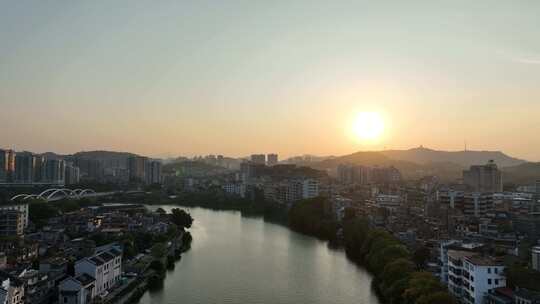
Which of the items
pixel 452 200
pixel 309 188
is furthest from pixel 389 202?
pixel 309 188

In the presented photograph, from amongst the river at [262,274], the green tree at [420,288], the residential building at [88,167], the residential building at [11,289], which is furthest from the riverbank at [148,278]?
the residential building at [88,167]

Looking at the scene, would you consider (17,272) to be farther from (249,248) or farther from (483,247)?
(483,247)

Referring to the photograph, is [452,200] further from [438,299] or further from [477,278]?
[438,299]

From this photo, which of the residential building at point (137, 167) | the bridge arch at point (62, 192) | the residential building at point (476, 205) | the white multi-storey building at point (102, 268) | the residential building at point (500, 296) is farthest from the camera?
the residential building at point (137, 167)

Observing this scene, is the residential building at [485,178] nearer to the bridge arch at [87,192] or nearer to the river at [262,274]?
the river at [262,274]

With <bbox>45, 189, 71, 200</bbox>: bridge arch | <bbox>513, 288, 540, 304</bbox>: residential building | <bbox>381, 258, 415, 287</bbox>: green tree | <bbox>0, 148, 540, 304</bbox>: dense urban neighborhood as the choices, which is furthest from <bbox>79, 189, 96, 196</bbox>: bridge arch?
<bbox>513, 288, 540, 304</bbox>: residential building

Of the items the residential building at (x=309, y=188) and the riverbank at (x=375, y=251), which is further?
the residential building at (x=309, y=188)

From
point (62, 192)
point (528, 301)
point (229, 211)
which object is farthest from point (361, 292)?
point (62, 192)
